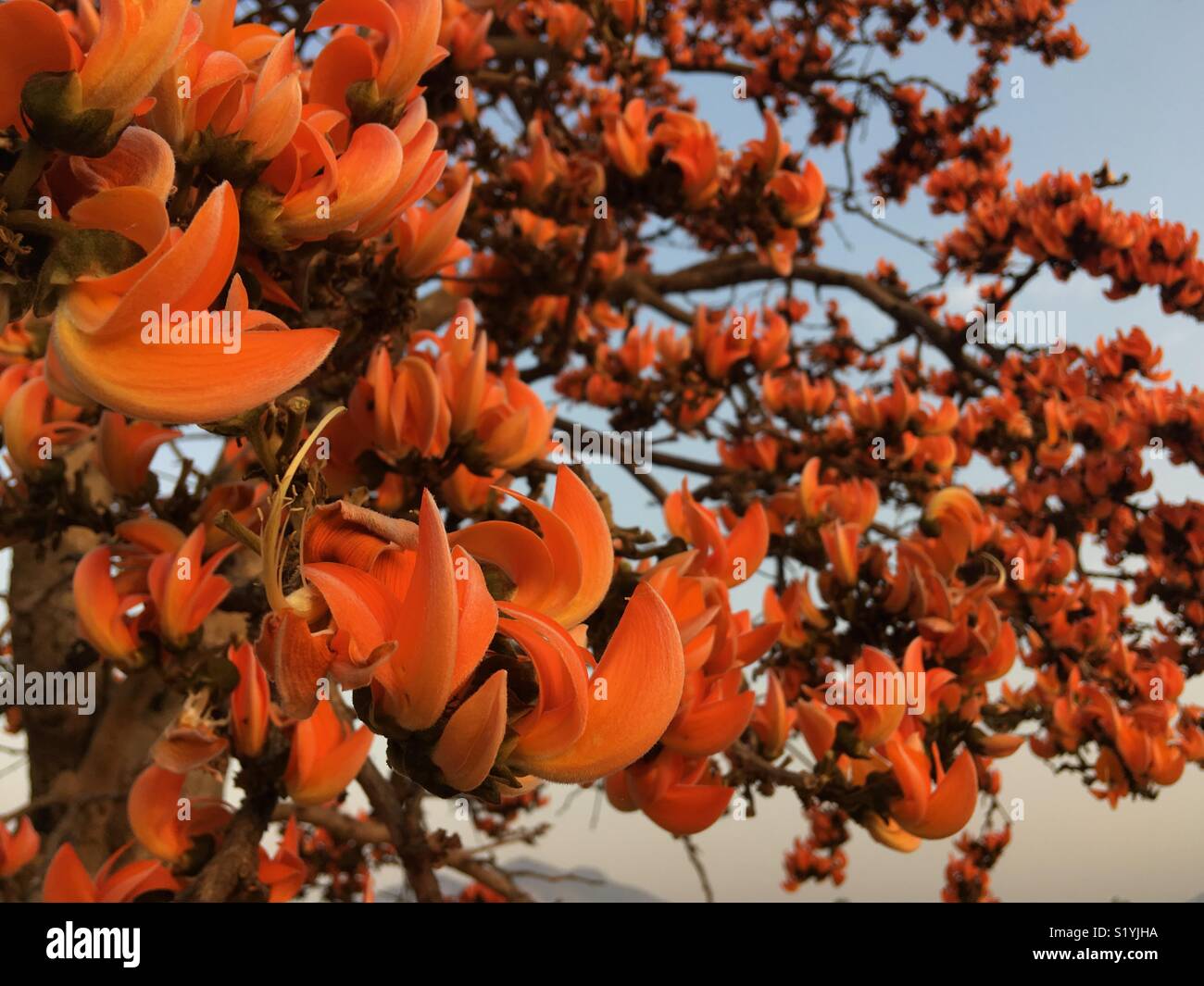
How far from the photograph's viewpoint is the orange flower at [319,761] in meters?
0.92

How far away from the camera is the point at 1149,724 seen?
1.91 m

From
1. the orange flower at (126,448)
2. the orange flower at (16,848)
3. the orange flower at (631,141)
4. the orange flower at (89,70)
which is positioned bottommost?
the orange flower at (16,848)

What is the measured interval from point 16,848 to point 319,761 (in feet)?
2.49

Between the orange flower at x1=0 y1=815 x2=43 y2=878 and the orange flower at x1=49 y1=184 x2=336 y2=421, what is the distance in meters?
1.21

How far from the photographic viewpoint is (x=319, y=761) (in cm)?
93

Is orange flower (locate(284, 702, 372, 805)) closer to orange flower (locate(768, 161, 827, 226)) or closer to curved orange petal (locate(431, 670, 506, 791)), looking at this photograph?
curved orange petal (locate(431, 670, 506, 791))

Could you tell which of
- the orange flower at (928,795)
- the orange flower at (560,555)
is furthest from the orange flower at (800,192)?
the orange flower at (560,555)

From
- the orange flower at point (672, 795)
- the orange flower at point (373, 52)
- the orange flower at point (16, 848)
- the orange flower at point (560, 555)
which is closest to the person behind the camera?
the orange flower at point (560, 555)

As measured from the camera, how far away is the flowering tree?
18.1 inches

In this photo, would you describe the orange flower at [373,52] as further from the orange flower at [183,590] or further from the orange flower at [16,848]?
the orange flower at [16,848]

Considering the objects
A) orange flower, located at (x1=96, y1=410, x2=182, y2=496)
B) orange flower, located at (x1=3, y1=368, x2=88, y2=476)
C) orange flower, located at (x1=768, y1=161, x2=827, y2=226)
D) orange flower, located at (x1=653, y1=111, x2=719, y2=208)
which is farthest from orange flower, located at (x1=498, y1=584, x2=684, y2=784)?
orange flower, located at (x1=768, y1=161, x2=827, y2=226)

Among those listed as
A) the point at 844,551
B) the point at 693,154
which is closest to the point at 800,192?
the point at 693,154
